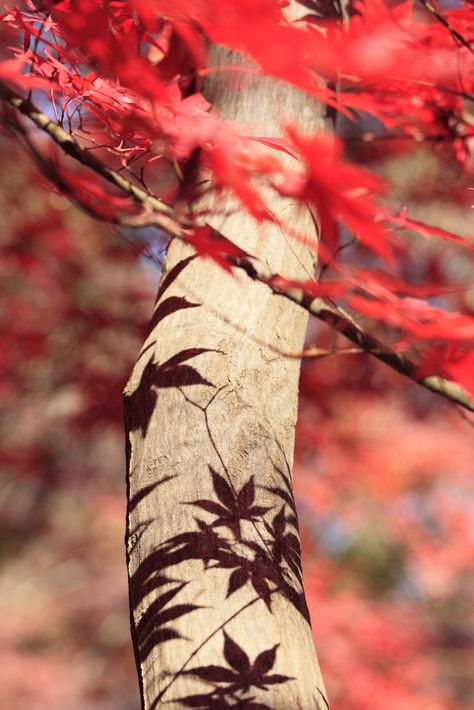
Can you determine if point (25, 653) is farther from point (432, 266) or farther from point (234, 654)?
point (234, 654)

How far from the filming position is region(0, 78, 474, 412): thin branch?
0.83m

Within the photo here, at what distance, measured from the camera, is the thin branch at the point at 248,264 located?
831 mm

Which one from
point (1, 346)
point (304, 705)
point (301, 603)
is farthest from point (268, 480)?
point (1, 346)

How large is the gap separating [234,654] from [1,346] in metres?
2.15

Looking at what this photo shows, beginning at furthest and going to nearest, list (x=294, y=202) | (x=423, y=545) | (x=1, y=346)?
1. (x=423, y=545)
2. (x=1, y=346)
3. (x=294, y=202)

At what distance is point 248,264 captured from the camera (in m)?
0.89

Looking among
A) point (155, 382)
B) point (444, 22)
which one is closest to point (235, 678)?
point (155, 382)

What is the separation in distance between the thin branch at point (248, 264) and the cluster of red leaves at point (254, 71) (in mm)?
26

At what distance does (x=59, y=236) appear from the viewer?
3.41m

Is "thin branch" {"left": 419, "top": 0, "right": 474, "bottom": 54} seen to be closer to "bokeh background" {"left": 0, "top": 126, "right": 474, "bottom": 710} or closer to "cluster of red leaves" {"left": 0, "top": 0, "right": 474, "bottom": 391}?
"cluster of red leaves" {"left": 0, "top": 0, "right": 474, "bottom": 391}

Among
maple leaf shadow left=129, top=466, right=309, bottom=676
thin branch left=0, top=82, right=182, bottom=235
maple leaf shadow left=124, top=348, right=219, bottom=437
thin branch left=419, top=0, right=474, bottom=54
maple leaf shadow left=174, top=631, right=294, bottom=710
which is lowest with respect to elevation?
maple leaf shadow left=174, top=631, right=294, bottom=710

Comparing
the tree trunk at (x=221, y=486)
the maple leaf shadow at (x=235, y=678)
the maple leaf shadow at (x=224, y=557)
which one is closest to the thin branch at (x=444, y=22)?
the tree trunk at (x=221, y=486)

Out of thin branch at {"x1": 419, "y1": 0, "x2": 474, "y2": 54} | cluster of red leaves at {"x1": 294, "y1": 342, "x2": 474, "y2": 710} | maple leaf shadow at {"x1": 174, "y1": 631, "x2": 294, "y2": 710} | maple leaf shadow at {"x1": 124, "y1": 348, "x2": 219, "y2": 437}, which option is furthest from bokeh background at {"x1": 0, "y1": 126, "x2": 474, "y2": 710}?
maple leaf shadow at {"x1": 174, "y1": 631, "x2": 294, "y2": 710}

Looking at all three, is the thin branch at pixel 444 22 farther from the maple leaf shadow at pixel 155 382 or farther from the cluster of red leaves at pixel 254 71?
the maple leaf shadow at pixel 155 382
